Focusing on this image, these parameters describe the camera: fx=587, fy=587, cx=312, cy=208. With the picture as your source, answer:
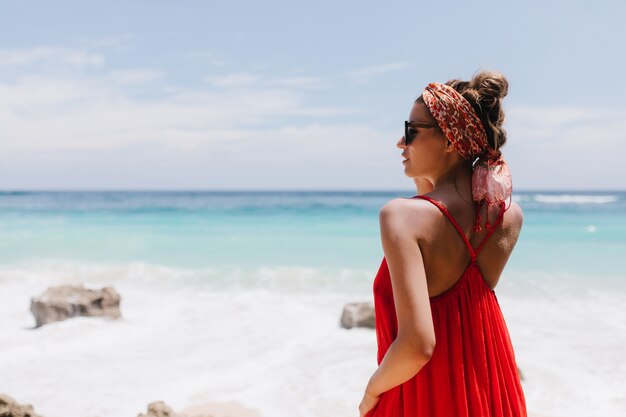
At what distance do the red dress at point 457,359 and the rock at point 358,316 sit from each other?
5.82 metres

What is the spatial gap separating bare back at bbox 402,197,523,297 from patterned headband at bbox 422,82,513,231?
48 mm

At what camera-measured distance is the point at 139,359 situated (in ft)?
21.0

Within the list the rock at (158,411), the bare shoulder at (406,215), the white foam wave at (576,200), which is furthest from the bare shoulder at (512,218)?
the white foam wave at (576,200)

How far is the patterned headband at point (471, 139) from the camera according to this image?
172cm

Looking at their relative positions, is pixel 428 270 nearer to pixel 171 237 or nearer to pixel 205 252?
pixel 205 252

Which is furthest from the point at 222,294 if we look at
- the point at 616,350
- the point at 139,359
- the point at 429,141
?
the point at 429,141

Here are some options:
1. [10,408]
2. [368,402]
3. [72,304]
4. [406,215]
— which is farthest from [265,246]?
[406,215]

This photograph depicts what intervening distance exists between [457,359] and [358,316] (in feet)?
19.5

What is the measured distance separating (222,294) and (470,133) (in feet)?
→ 30.2

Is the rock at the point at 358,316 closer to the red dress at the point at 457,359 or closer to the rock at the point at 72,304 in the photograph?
the rock at the point at 72,304

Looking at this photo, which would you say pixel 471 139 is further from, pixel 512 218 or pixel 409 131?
pixel 512 218

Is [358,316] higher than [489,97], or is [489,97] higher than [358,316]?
[489,97]

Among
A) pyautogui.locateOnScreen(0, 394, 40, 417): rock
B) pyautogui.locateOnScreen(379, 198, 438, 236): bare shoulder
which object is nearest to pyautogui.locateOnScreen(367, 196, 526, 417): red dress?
pyautogui.locateOnScreen(379, 198, 438, 236): bare shoulder

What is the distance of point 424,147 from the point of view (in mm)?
1800
